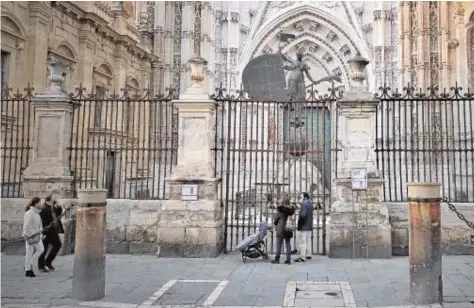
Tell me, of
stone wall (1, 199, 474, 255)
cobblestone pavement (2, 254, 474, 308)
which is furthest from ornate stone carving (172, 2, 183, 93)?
cobblestone pavement (2, 254, 474, 308)

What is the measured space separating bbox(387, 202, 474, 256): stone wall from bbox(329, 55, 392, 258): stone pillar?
456 mm

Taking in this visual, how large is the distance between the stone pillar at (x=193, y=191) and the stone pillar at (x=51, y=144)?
2.52 meters

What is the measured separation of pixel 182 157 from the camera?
1027 cm

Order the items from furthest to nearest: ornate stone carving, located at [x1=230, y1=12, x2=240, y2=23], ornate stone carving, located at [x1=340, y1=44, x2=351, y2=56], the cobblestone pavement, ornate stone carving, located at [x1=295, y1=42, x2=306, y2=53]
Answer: ornate stone carving, located at [x1=295, y1=42, x2=306, y2=53] → ornate stone carving, located at [x1=340, y1=44, x2=351, y2=56] → ornate stone carving, located at [x1=230, y1=12, x2=240, y2=23] → the cobblestone pavement

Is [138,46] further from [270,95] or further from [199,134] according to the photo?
[199,134]

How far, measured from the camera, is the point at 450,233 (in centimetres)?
992

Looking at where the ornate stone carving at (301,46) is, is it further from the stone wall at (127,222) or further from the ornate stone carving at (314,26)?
the stone wall at (127,222)

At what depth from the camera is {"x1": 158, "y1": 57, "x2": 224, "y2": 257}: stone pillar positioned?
994 centimetres

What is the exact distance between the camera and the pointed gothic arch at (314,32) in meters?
26.4

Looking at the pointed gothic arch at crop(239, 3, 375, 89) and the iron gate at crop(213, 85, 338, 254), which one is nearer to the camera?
the iron gate at crop(213, 85, 338, 254)

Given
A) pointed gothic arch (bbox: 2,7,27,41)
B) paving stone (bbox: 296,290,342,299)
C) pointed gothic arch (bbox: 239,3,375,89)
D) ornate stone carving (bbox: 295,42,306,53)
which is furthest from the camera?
ornate stone carving (bbox: 295,42,306,53)

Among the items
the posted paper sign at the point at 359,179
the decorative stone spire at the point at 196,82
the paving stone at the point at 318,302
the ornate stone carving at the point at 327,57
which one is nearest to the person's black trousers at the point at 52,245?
the decorative stone spire at the point at 196,82

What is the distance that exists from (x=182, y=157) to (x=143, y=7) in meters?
17.9

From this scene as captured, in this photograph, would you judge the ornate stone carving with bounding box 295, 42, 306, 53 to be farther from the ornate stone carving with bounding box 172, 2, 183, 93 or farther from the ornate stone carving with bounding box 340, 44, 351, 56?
the ornate stone carving with bounding box 172, 2, 183, 93
